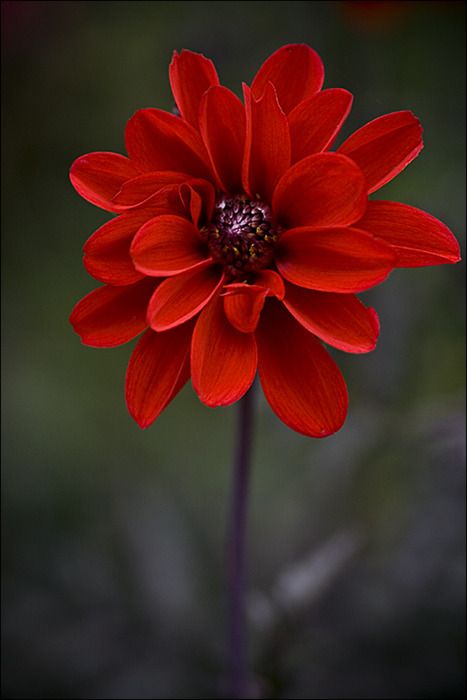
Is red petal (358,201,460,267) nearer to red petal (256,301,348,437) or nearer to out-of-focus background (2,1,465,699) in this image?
red petal (256,301,348,437)

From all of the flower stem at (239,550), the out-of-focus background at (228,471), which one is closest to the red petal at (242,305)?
the flower stem at (239,550)

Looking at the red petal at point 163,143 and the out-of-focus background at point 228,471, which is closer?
the red petal at point 163,143

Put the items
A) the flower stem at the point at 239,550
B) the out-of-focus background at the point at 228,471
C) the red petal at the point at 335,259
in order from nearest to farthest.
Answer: the red petal at the point at 335,259
the flower stem at the point at 239,550
the out-of-focus background at the point at 228,471

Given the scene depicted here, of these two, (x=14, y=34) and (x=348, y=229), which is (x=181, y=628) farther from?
(x=14, y=34)

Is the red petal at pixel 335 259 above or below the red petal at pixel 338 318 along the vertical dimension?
above

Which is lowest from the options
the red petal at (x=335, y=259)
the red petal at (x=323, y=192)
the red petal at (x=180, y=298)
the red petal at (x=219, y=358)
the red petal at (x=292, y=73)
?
the red petal at (x=219, y=358)

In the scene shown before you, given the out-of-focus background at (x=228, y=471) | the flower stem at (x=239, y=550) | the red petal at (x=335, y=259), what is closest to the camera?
the red petal at (x=335, y=259)

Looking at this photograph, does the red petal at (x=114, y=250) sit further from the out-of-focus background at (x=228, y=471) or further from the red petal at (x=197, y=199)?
the out-of-focus background at (x=228, y=471)
